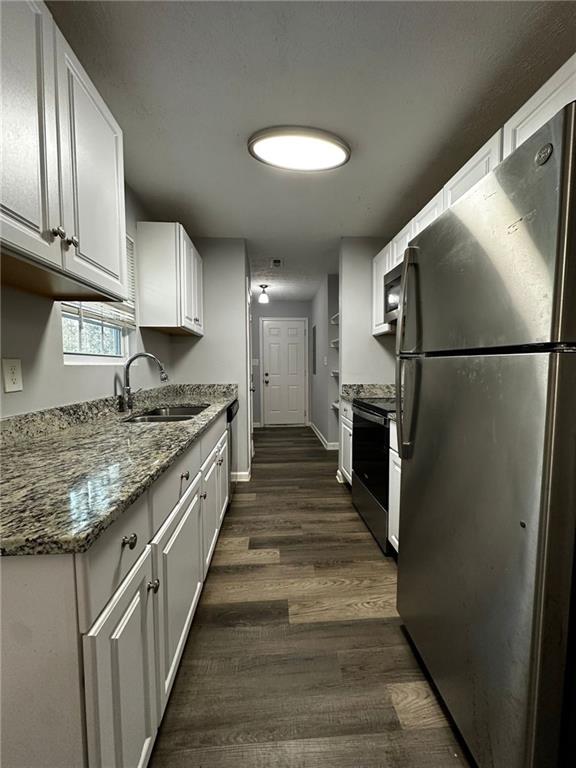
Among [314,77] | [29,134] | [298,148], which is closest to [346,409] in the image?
[298,148]

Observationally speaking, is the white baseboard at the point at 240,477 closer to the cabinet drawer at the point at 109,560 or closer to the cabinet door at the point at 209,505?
the cabinet door at the point at 209,505

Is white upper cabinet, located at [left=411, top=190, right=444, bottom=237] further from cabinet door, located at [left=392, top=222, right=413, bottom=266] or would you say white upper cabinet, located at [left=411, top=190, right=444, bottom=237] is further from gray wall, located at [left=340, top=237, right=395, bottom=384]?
gray wall, located at [left=340, top=237, right=395, bottom=384]

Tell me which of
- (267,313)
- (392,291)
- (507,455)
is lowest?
(507,455)

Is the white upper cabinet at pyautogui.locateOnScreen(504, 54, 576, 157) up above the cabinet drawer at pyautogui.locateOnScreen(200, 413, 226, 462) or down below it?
above

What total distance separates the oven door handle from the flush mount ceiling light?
154cm

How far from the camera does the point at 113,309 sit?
2.27 m

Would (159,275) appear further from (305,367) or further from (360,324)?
(305,367)

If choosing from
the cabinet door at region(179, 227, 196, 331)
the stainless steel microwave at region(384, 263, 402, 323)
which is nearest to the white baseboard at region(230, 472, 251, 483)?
the cabinet door at region(179, 227, 196, 331)

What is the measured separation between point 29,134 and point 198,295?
228cm

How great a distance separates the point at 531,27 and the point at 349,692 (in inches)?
100

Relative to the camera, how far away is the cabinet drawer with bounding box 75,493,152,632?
657mm

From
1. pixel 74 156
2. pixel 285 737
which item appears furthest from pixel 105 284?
pixel 285 737

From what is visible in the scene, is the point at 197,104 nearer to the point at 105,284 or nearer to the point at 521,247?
the point at 105,284

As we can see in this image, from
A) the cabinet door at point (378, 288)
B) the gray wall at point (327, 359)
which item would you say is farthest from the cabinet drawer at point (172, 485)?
the gray wall at point (327, 359)
